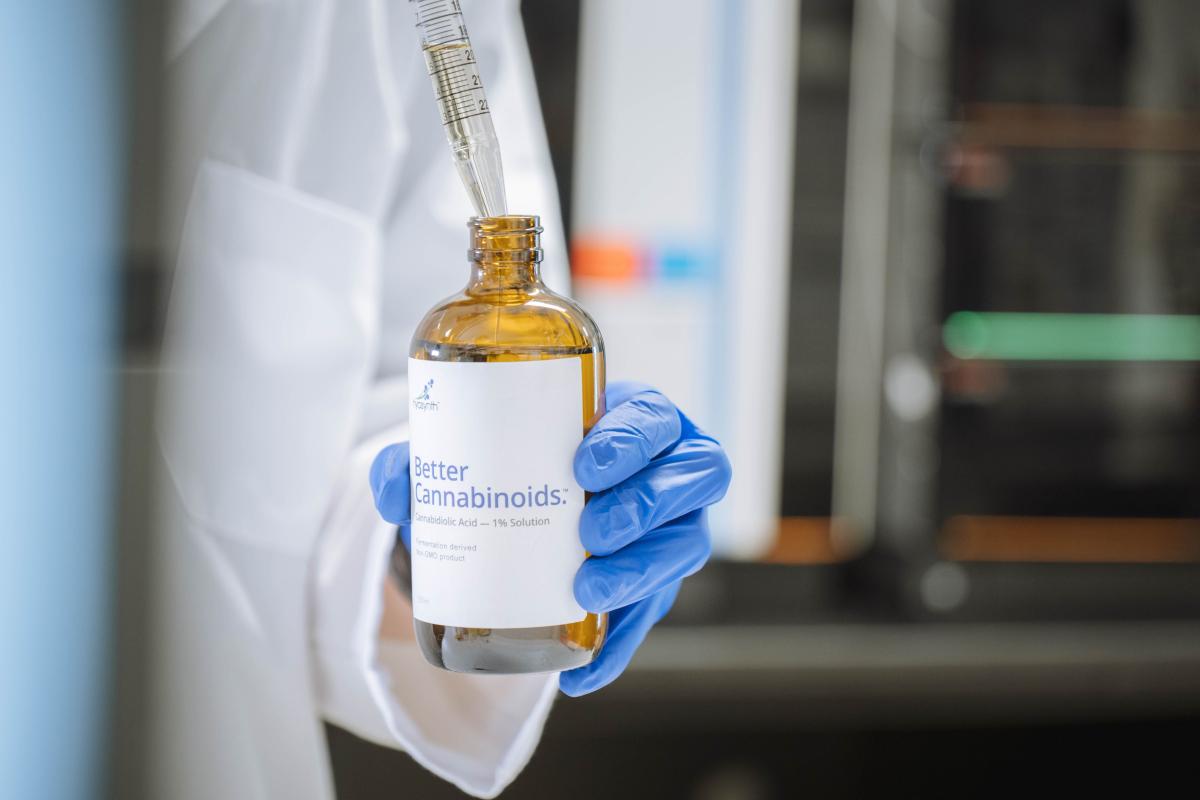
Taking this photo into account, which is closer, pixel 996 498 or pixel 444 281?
pixel 444 281

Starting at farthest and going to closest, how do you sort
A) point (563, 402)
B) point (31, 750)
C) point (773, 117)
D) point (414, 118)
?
point (773, 117) → point (414, 118) → point (31, 750) → point (563, 402)

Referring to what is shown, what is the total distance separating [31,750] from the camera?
0.70 m

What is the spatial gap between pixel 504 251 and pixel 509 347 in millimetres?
62

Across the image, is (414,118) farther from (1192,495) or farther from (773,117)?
(1192,495)

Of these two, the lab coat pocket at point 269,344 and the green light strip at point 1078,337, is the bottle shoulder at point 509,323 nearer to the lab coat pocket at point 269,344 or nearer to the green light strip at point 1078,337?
the lab coat pocket at point 269,344

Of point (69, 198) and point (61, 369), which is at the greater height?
point (69, 198)

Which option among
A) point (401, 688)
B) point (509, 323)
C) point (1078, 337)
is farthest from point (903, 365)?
point (509, 323)

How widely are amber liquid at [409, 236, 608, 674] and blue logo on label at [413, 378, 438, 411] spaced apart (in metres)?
0.01

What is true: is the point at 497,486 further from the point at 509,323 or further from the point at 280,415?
the point at 280,415

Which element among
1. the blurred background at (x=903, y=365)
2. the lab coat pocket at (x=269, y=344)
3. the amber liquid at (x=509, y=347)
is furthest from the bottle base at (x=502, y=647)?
the blurred background at (x=903, y=365)

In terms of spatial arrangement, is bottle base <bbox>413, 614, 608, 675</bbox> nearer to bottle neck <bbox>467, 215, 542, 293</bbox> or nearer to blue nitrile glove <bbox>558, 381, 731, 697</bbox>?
blue nitrile glove <bbox>558, 381, 731, 697</bbox>

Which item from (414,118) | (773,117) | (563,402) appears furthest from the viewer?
(773,117)

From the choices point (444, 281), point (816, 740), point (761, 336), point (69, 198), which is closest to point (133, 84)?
point (69, 198)

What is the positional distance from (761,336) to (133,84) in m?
0.94
